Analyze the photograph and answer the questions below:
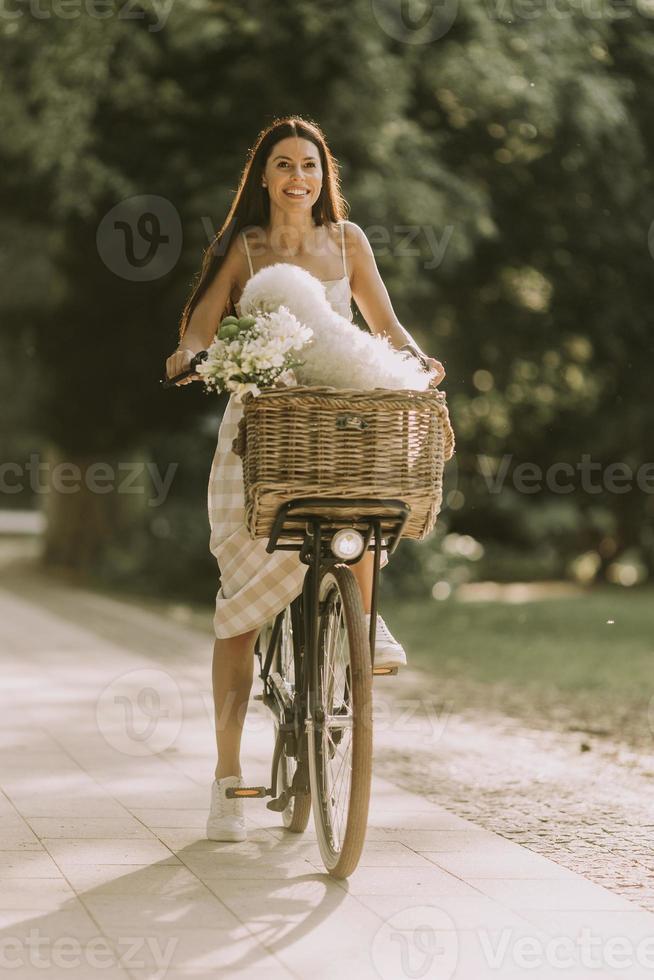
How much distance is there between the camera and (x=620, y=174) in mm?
14305

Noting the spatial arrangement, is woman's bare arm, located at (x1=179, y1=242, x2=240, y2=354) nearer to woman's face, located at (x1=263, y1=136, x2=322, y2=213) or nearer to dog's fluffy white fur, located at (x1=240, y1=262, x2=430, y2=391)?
woman's face, located at (x1=263, y1=136, x2=322, y2=213)

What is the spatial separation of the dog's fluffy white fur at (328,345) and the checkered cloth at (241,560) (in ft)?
1.56

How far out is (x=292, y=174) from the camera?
492 centimetres

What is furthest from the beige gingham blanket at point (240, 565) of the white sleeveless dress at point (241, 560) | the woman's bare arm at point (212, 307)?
the woman's bare arm at point (212, 307)

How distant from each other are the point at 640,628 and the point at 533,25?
630 cm

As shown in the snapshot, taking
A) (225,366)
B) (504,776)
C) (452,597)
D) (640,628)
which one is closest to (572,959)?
(225,366)

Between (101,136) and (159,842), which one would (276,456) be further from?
(101,136)

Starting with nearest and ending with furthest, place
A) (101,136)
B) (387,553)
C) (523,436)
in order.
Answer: (387,553) < (101,136) < (523,436)

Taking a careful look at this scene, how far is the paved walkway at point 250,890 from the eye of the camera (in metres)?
3.62

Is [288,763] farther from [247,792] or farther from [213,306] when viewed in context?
[213,306]

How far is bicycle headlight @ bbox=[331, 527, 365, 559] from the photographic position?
177 inches

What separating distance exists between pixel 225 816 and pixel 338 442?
4.58 ft

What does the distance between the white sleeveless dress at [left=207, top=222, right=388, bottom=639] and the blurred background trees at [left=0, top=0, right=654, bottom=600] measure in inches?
254

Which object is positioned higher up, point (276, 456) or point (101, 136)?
point (101, 136)
